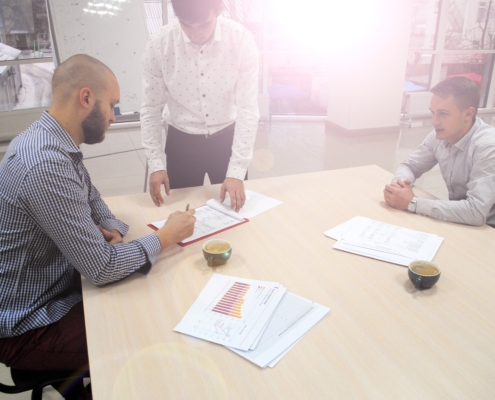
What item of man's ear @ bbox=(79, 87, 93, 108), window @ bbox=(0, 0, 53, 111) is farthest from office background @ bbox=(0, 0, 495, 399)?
man's ear @ bbox=(79, 87, 93, 108)

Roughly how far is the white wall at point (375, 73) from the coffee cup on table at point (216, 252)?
173 inches

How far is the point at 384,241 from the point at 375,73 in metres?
4.34

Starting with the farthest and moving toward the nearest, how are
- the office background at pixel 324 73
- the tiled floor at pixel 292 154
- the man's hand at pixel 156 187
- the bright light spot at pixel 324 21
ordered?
1. the bright light spot at pixel 324 21
2. the office background at pixel 324 73
3. the tiled floor at pixel 292 154
4. the man's hand at pixel 156 187

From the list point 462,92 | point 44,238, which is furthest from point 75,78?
point 462,92

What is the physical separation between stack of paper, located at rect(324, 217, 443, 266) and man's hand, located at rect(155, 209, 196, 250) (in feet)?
1.58

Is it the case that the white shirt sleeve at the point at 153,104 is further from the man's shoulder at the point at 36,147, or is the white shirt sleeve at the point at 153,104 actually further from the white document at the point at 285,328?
the white document at the point at 285,328

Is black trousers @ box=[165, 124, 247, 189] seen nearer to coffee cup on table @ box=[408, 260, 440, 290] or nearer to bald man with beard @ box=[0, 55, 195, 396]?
bald man with beard @ box=[0, 55, 195, 396]

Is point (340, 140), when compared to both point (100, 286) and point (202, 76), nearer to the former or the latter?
point (202, 76)

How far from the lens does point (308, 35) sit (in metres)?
5.95

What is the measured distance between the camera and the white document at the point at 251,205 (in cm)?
163

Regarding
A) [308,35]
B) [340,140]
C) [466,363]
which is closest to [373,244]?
[466,363]

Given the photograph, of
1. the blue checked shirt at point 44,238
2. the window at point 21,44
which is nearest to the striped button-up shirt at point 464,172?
the blue checked shirt at point 44,238

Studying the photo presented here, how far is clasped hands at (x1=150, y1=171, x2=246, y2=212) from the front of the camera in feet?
5.37

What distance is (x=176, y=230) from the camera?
1.35m
